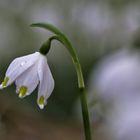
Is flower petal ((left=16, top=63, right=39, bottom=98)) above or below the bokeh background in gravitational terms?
above

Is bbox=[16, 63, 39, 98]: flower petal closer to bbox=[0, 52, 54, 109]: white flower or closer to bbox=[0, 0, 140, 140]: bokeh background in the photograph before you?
bbox=[0, 52, 54, 109]: white flower

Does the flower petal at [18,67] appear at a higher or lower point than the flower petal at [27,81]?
higher

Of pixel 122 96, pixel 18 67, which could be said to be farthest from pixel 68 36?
pixel 18 67

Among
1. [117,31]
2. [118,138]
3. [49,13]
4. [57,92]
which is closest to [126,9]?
[117,31]

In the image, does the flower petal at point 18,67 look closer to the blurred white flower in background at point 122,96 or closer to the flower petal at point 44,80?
the flower petal at point 44,80

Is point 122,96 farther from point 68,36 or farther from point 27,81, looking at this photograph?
point 68,36

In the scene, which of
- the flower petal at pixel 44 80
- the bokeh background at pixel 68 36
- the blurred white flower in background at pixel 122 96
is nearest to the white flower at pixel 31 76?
the flower petal at pixel 44 80

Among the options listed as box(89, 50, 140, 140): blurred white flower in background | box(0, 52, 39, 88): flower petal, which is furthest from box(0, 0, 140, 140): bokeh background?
box(0, 52, 39, 88): flower petal
